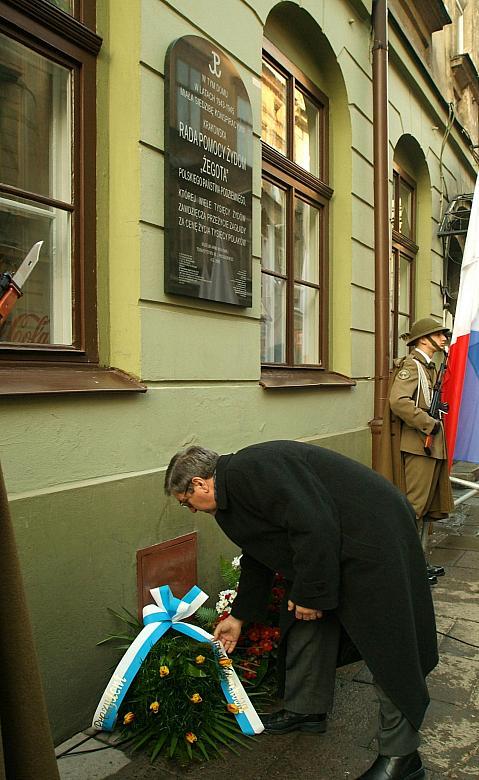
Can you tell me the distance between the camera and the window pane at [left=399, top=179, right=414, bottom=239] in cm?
900

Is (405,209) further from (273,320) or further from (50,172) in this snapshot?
(50,172)

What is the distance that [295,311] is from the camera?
5996mm

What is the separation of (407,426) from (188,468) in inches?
125

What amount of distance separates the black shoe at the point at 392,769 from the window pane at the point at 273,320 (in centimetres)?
315

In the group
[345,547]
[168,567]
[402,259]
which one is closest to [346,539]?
[345,547]

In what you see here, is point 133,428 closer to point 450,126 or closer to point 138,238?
point 138,238

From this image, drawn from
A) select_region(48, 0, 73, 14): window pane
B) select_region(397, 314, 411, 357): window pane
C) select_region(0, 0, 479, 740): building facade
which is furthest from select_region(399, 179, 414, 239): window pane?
select_region(48, 0, 73, 14): window pane

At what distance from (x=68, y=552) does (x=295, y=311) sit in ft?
11.5

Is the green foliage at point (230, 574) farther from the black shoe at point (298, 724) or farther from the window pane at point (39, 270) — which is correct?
the window pane at point (39, 270)

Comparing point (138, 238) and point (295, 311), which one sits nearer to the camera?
point (138, 238)

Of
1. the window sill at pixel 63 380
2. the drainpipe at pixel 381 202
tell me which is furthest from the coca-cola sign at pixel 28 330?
the drainpipe at pixel 381 202

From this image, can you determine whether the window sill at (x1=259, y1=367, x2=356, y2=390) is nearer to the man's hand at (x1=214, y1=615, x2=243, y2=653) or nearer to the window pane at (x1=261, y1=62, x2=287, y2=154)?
the window pane at (x1=261, y1=62, x2=287, y2=154)

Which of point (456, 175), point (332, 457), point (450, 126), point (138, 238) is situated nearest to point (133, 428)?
point (138, 238)

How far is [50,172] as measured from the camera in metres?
3.36
